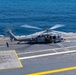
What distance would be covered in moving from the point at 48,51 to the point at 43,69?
330 inches

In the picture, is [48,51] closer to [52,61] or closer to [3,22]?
[52,61]

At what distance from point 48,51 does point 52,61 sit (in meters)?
5.00

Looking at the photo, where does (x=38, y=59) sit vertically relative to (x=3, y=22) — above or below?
above

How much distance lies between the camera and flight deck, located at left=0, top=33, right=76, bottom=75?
31094mm

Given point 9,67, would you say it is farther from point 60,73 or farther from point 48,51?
point 48,51

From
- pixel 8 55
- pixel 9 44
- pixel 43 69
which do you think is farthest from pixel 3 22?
pixel 43 69

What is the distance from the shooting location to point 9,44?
43531 millimetres

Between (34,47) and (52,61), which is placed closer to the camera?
(52,61)

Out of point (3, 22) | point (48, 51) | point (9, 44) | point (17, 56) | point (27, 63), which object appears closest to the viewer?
point (27, 63)

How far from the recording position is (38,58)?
119ft

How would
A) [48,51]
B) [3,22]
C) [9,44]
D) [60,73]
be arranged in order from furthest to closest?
[3,22] < [9,44] < [48,51] < [60,73]

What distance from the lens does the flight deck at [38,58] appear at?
102 feet

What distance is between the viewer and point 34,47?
41969 millimetres

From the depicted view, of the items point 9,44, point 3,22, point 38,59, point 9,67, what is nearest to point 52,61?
point 38,59
